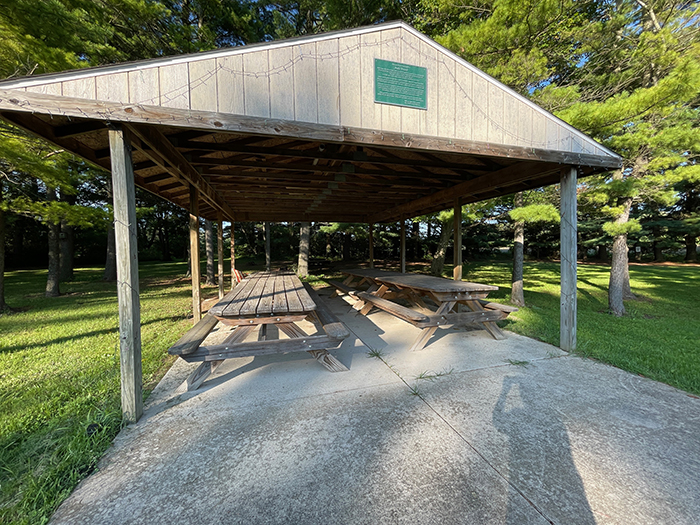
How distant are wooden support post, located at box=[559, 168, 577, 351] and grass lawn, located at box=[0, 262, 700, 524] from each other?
13.1 inches

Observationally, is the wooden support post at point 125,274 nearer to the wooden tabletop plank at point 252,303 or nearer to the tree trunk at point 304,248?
the wooden tabletop plank at point 252,303

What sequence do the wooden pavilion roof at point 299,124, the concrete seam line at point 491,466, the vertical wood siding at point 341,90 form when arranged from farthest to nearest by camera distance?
the vertical wood siding at point 341,90 < the wooden pavilion roof at point 299,124 < the concrete seam line at point 491,466

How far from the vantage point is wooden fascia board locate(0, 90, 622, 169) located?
211 centimetres

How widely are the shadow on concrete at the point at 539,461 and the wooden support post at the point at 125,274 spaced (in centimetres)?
285

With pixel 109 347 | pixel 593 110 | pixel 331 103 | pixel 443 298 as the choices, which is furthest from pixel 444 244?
pixel 109 347

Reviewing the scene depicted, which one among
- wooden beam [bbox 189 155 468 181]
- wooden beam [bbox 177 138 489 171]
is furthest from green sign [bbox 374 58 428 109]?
wooden beam [bbox 189 155 468 181]

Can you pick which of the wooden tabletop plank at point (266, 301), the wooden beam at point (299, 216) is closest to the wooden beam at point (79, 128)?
the wooden tabletop plank at point (266, 301)

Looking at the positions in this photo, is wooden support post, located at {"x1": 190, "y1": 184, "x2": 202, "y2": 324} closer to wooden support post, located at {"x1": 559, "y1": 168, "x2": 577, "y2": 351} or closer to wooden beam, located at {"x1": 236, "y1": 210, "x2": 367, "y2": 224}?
wooden beam, located at {"x1": 236, "y1": 210, "x2": 367, "y2": 224}

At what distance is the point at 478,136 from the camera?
341cm

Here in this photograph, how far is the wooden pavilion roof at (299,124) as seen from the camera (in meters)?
2.31

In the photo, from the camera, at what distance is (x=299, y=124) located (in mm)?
2744

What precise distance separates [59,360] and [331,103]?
471cm

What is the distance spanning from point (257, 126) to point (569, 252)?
13.7 feet

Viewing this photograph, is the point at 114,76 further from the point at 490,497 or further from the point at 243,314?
the point at 490,497
